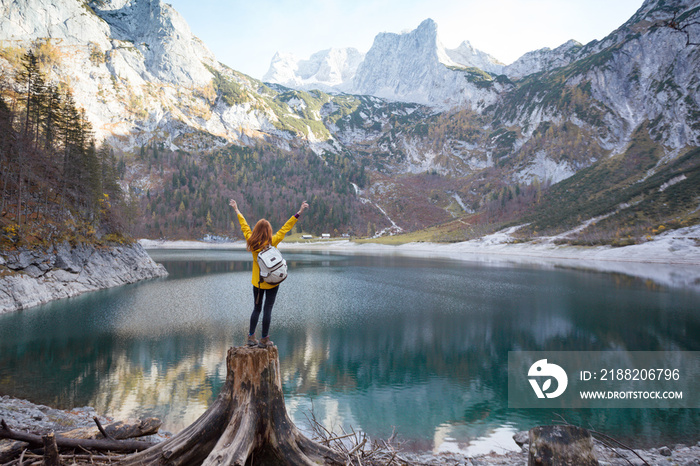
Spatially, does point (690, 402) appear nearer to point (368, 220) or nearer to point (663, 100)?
point (368, 220)

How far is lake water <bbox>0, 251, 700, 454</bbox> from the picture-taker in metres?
11.0

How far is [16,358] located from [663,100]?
9033 inches

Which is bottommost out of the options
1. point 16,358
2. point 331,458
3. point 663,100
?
point 16,358

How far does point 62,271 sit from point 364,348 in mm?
28369

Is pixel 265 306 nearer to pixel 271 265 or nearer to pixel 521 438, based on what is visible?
pixel 271 265

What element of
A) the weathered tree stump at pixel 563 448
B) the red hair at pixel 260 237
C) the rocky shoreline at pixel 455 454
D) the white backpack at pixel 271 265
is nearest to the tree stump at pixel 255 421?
the white backpack at pixel 271 265

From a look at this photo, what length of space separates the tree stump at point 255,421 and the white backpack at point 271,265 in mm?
1419

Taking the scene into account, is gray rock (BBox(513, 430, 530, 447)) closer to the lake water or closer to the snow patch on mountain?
the lake water

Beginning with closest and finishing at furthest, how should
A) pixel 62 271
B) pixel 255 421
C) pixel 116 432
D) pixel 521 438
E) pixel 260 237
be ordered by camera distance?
pixel 255 421, pixel 116 432, pixel 260 237, pixel 521 438, pixel 62 271

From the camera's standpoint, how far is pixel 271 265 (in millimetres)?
5266

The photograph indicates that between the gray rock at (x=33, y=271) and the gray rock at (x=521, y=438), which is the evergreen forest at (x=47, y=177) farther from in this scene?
the gray rock at (x=521, y=438)

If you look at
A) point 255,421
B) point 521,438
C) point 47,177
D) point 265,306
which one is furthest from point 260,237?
point 47,177

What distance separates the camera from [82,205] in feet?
120

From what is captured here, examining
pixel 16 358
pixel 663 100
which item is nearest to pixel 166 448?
pixel 16 358
